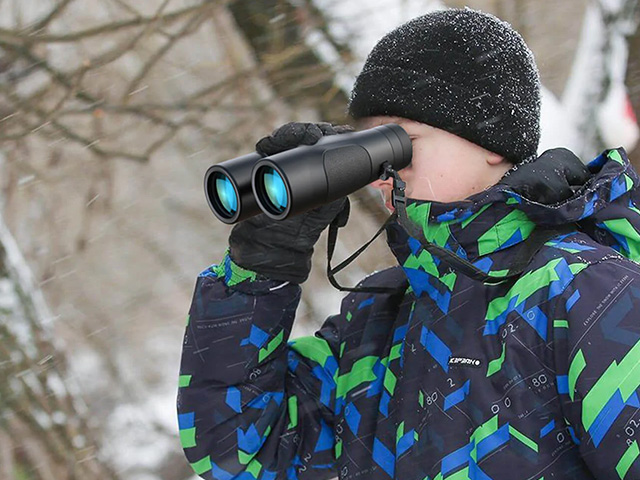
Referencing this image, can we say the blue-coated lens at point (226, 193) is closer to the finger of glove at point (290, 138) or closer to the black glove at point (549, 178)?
Result: the finger of glove at point (290, 138)

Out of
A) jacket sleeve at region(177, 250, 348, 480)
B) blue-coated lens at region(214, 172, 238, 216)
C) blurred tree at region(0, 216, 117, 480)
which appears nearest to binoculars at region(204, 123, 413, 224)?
blue-coated lens at region(214, 172, 238, 216)

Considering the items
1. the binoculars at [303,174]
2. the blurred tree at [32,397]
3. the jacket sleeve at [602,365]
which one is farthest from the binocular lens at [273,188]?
the blurred tree at [32,397]

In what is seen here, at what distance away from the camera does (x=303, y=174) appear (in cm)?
100

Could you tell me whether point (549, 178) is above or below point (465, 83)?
below

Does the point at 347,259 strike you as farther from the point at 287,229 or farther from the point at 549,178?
the point at 549,178

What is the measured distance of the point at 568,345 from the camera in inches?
37.4

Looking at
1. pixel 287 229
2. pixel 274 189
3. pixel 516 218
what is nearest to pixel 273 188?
pixel 274 189

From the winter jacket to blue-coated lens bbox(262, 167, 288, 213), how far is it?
22cm

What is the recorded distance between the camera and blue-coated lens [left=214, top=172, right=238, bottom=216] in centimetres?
111

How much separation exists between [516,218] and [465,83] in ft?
0.82

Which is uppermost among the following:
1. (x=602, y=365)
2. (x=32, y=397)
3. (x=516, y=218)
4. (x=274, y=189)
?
(x=274, y=189)

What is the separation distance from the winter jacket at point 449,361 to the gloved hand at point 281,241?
0.03m

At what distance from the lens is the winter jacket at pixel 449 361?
0.95 metres

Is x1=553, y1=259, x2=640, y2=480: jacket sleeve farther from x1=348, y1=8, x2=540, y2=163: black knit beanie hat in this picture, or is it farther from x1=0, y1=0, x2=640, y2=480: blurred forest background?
x1=0, y1=0, x2=640, y2=480: blurred forest background
